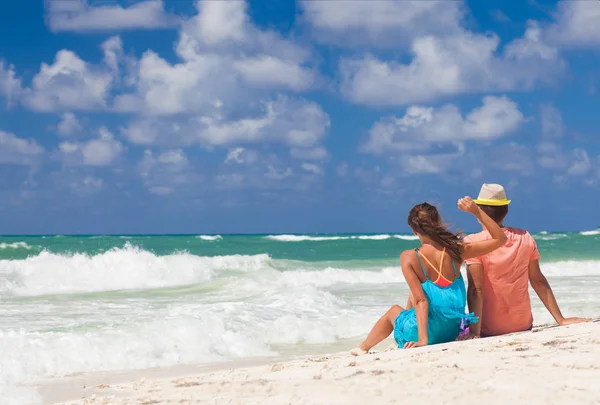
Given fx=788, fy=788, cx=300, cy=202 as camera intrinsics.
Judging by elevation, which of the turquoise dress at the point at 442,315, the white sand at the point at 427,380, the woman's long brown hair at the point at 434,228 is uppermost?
the woman's long brown hair at the point at 434,228

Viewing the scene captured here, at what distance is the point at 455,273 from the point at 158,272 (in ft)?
53.6

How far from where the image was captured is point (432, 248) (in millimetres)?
5551

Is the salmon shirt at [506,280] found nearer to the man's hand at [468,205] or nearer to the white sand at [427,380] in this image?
the man's hand at [468,205]

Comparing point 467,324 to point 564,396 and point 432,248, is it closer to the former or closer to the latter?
point 432,248

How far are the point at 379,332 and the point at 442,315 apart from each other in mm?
512

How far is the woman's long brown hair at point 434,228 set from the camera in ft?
18.0

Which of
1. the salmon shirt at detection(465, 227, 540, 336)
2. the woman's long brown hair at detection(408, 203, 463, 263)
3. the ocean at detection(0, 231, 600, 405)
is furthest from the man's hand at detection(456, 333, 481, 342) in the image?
the ocean at detection(0, 231, 600, 405)

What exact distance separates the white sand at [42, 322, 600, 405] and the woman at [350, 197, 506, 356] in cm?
28

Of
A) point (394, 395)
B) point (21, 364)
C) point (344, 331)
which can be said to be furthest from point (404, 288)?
point (394, 395)

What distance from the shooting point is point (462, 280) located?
5.73m

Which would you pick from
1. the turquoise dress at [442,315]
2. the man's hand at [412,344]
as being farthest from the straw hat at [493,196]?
the man's hand at [412,344]

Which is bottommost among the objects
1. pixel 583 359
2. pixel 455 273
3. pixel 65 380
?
pixel 65 380

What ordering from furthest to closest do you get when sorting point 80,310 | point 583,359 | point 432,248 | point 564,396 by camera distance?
1. point 80,310
2. point 432,248
3. point 583,359
4. point 564,396

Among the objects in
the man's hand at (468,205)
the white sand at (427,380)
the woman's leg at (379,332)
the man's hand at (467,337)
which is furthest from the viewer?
the woman's leg at (379,332)
